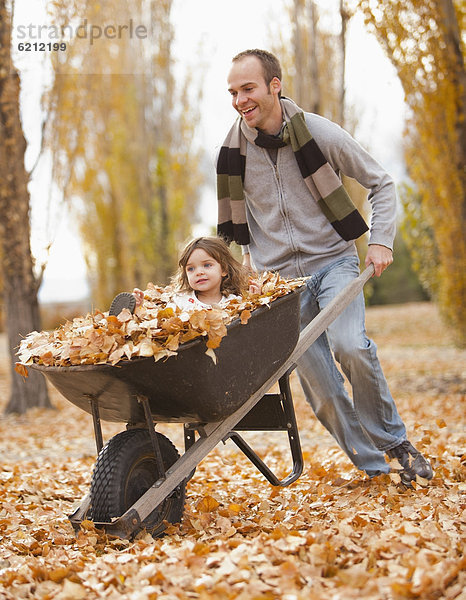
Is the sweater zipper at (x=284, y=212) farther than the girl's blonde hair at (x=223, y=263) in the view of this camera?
Yes

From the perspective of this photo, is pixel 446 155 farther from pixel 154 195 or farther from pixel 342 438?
pixel 154 195

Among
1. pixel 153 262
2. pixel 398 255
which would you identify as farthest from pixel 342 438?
pixel 398 255

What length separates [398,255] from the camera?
2088cm

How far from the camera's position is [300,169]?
329 cm

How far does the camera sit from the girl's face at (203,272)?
3131 millimetres

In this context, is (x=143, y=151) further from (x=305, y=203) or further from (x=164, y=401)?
(x=164, y=401)

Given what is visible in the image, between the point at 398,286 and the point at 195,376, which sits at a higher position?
the point at 195,376

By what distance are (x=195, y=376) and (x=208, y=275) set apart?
0.70 metres

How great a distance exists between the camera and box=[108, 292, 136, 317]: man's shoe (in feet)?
9.15

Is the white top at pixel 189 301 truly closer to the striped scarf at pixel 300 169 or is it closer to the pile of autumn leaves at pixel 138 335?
the pile of autumn leaves at pixel 138 335

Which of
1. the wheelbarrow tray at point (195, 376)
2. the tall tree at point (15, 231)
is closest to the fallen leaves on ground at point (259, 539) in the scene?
the wheelbarrow tray at point (195, 376)

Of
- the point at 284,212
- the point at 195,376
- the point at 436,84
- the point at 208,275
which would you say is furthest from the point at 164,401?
the point at 436,84

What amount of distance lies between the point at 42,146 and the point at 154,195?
7.39 m

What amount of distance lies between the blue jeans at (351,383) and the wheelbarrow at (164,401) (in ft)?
0.80
